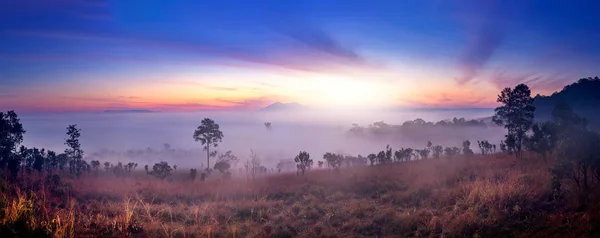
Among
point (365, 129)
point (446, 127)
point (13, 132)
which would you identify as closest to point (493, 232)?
point (13, 132)

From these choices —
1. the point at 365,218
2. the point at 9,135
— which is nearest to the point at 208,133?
the point at 9,135

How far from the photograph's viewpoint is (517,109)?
37094 millimetres

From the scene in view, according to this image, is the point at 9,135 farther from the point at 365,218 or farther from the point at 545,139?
the point at 545,139

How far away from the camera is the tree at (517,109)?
1422 inches

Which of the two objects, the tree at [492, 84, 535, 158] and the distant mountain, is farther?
the distant mountain

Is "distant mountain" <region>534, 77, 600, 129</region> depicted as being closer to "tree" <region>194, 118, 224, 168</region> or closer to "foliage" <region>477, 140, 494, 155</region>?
"foliage" <region>477, 140, 494, 155</region>

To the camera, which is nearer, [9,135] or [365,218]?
[365,218]

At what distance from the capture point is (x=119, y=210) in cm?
1436

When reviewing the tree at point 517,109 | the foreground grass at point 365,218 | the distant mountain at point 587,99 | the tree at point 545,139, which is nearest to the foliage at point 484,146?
the tree at point 517,109

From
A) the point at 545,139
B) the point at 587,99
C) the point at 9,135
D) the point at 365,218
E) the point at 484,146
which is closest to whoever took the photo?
the point at 365,218

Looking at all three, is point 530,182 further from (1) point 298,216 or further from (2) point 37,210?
(2) point 37,210

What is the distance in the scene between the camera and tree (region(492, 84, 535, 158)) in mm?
36125

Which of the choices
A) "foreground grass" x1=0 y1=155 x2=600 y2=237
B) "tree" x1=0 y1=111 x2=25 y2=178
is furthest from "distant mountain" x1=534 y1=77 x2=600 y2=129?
"tree" x1=0 y1=111 x2=25 y2=178

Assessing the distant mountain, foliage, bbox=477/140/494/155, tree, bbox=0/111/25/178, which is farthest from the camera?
the distant mountain
